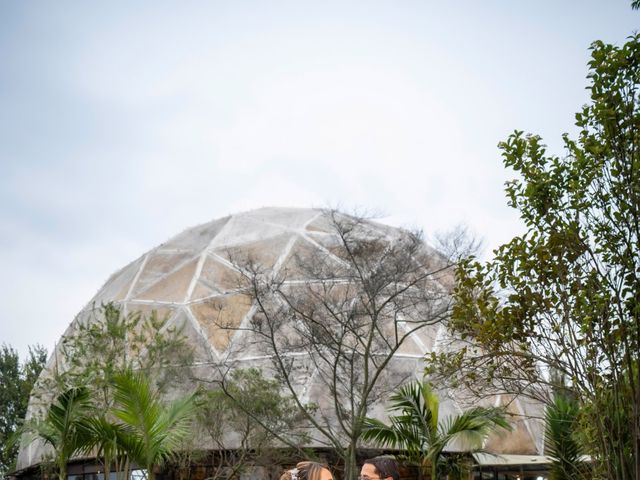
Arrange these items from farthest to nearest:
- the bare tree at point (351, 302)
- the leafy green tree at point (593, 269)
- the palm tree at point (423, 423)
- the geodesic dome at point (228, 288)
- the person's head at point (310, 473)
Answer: the geodesic dome at point (228, 288) → the bare tree at point (351, 302) → the palm tree at point (423, 423) → the leafy green tree at point (593, 269) → the person's head at point (310, 473)

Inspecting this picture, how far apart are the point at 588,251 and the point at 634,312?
0.75m

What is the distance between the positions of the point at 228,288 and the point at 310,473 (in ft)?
73.9

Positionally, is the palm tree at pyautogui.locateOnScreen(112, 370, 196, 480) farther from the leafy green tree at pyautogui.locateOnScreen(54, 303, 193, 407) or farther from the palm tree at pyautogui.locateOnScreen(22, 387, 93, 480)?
the leafy green tree at pyautogui.locateOnScreen(54, 303, 193, 407)

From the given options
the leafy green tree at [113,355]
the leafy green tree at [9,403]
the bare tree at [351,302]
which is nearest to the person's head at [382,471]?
the bare tree at [351,302]

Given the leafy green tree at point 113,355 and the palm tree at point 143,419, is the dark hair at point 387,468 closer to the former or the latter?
the palm tree at point 143,419

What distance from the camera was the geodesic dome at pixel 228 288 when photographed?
2389cm

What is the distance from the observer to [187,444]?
18531mm

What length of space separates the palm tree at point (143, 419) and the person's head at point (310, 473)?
17.1 ft

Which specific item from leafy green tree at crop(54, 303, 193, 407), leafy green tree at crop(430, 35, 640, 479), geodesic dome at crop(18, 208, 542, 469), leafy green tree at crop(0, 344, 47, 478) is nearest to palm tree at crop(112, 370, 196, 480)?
leafy green tree at crop(430, 35, 640, 479)

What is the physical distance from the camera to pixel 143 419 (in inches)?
343

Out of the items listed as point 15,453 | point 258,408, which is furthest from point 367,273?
point 15,453

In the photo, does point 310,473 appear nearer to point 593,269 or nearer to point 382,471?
point 382,471

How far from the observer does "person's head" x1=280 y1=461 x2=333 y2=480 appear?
11.5 ft

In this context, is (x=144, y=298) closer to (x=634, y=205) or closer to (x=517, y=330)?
(x=517, y=330)
